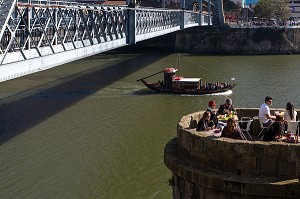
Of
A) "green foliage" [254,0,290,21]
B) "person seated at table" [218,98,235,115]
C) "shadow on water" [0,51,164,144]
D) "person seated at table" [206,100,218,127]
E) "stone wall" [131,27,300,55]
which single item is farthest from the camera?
"green foliage" [254,0,290,21]

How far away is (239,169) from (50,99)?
2696 centimetres

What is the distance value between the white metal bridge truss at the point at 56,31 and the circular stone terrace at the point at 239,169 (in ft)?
28.4

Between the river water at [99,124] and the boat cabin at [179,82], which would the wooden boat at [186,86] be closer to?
the boat cabin at [179,82]

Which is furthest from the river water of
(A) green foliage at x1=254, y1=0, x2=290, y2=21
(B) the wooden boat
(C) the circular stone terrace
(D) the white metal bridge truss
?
(A) green foliage at x1=254, y1=0, x2=290, y2=21

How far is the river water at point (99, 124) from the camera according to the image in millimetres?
18078

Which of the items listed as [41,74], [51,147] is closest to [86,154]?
[51,147]

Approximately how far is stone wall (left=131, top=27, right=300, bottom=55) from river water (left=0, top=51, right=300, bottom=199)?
17.2 meters

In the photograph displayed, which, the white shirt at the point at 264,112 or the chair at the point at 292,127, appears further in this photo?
the white shirt at the point at 264,112

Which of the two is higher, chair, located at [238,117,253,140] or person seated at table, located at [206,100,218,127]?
person seated at table, located at [206,100,218,127]

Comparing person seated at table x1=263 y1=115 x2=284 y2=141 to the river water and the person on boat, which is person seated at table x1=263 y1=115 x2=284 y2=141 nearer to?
the person on boat

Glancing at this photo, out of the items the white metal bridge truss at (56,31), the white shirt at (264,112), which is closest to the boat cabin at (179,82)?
the white metal bridge truss at (56,31)

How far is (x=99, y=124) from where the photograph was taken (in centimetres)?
2723

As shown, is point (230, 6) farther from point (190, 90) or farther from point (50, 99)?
point (50, 99)

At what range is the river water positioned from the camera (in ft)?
59.3
